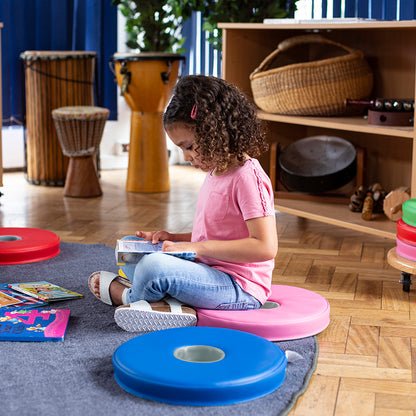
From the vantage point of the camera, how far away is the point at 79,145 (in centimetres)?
360

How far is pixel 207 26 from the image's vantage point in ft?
12.3

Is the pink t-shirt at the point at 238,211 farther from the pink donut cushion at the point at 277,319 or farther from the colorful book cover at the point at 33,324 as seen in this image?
the colorful book cover at the point at 33,324

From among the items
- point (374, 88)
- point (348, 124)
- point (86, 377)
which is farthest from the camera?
point (374, 88)

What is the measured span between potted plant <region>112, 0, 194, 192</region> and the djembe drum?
0.71ft

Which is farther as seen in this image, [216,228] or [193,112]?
[216,228]

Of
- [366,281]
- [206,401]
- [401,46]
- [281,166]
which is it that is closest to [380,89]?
[401,46]

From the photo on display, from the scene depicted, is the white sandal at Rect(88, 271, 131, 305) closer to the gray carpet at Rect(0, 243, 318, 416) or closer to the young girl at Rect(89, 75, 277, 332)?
the gray carpet at Rect(0, 243, 318, 416)

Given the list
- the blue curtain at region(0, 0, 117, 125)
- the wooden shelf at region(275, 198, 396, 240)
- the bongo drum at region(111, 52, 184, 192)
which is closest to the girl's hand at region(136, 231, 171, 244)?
the wooden shelf at region(275, 198, 396, 240)

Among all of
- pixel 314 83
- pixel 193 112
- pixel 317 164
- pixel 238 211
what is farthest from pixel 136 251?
pixel 317 164

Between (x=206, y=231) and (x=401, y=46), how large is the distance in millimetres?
1484

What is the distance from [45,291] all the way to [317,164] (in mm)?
1409

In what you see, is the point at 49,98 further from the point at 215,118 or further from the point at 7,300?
the point at 215,118

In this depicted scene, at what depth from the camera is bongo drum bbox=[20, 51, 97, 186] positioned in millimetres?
3830

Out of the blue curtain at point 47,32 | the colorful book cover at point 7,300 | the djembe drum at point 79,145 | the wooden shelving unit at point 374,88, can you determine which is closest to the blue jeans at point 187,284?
the colorful book cover at point 7,300
